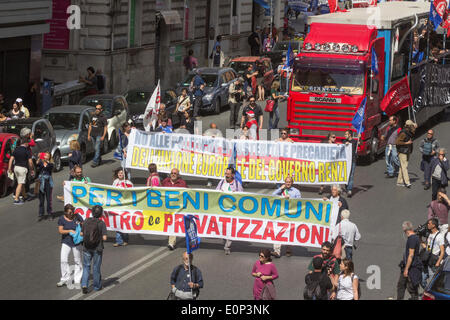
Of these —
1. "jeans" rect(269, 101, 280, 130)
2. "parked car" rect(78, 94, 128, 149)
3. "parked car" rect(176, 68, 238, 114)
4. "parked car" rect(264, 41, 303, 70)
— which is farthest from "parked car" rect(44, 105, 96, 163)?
"parked car" rect(264, 41, 303, 70)

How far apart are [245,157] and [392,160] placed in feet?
13.8

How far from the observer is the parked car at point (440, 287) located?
45.1 ft

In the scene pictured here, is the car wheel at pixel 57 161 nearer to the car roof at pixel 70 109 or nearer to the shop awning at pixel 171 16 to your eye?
the car roof at pixel 70 109

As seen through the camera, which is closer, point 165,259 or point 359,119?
point 165,259

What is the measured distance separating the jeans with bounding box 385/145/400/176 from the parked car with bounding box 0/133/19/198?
9.59 meters

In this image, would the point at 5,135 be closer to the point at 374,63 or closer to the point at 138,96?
the point at 374,63

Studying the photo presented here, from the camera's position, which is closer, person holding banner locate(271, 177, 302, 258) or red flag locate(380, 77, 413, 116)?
person holding banner locate(271, 177, 302, 258)

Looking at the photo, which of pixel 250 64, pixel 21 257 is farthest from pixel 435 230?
pixel 250 64

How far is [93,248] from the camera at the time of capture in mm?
16688

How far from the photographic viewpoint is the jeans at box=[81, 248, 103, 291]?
1661cm

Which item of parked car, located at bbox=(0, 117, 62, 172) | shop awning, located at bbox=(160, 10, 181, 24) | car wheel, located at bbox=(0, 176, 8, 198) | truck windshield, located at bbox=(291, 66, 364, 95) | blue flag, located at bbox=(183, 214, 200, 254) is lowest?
car wheel, located at bbox=(0, 176, 8, 198)

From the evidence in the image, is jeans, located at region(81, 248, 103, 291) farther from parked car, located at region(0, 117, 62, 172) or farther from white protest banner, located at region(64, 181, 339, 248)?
parked car, located at region(0, 117, 62, 172)

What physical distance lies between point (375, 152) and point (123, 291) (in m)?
13.4

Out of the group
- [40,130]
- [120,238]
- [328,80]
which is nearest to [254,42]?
[328,80]
